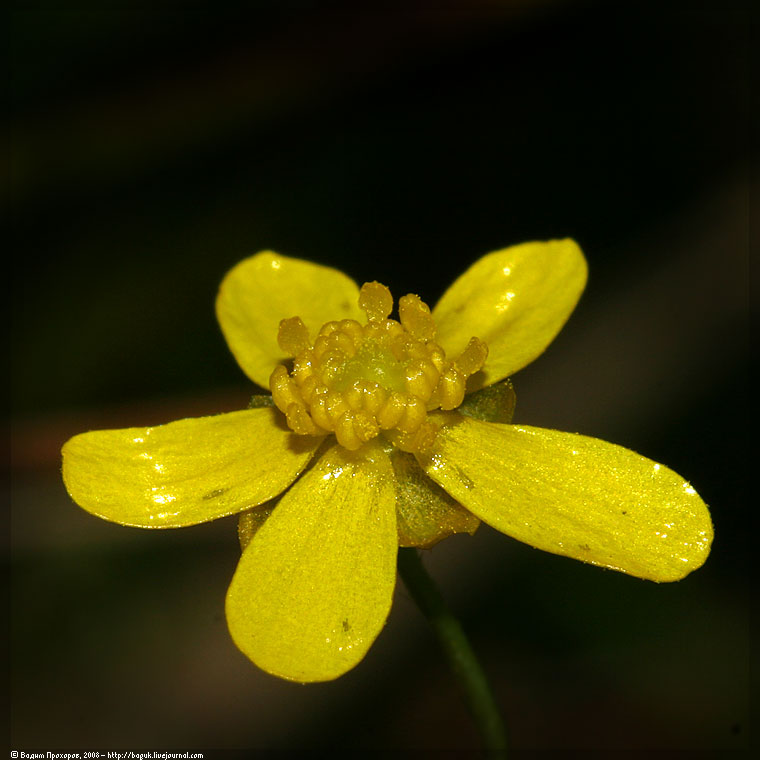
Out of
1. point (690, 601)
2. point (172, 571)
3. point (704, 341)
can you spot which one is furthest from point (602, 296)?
point (172, 571)

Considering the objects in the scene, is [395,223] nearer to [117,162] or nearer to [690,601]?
[117,162]

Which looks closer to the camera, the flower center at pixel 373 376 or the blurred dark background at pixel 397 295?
the flower center at pixel 373 376

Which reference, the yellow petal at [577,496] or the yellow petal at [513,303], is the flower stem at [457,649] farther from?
the yellow petal at [513,303]

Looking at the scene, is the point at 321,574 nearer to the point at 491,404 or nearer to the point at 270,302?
the point at 491,404


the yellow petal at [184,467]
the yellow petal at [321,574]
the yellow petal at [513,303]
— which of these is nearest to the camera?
the yellow petal at [321,574]

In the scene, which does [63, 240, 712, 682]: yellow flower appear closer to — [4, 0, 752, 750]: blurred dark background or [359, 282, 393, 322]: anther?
[359, 282, 393, 322]: anther

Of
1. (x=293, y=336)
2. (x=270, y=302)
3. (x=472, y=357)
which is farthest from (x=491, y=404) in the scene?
(x=270, y=302)

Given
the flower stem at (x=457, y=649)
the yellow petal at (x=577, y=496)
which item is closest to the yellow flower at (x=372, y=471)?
the yellow petal at (x=577, y=496)

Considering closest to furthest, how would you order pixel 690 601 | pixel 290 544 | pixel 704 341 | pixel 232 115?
pixel 290 544 < pixel 690 601 < pixel 704 341 < pixel 232 115
